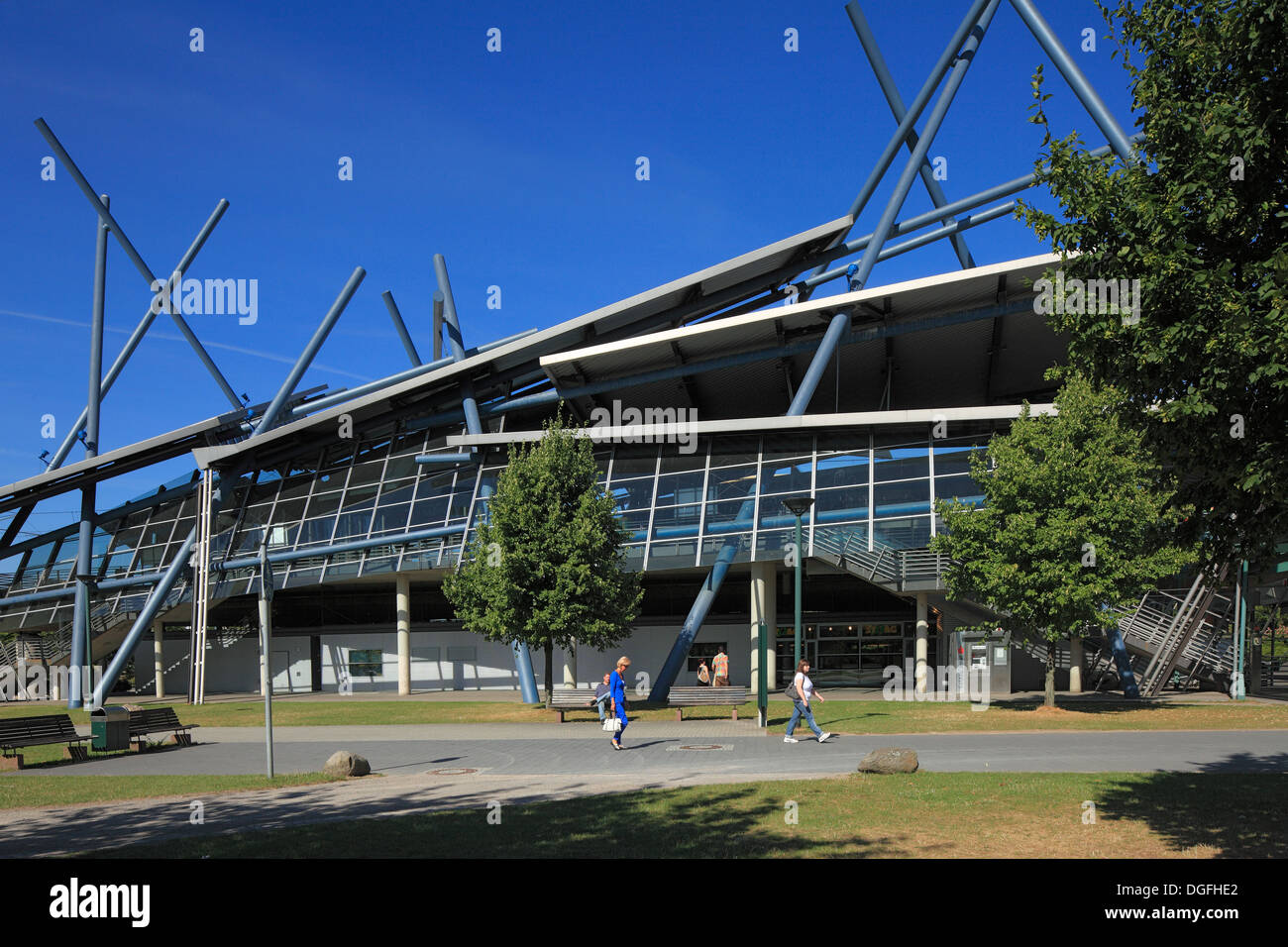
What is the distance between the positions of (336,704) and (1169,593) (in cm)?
2955

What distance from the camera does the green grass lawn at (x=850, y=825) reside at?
30.8ft

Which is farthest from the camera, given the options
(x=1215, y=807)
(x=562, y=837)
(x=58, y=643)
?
(x=58, y=643)

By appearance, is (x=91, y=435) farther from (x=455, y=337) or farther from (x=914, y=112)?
(x=914, y=112)

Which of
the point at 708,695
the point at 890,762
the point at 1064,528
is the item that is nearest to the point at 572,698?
the point at 708,695

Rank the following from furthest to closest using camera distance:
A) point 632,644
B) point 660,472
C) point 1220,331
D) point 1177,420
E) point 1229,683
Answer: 1. point 632,644
2. point 660,472
3. point 1229,683
4. point 1177,420
5. point 1220,331

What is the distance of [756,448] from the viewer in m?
36.9

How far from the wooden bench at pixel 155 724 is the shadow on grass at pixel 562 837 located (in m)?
11.0

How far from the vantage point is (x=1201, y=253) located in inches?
349

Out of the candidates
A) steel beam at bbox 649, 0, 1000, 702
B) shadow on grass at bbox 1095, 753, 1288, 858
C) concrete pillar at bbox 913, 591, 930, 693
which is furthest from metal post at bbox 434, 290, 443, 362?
shadow on grass at bbox 1095, 753, 1288, 858

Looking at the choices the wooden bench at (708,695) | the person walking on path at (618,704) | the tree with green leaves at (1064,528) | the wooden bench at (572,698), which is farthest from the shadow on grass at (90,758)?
the tree with green leaves at (1064,528)

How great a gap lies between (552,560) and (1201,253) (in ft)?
67.9
